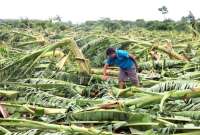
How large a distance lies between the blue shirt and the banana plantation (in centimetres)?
33

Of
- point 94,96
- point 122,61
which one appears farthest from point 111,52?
point 94,96

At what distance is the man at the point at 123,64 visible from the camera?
29.8ft

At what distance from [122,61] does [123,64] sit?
6 cm

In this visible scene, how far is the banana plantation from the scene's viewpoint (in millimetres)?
5133

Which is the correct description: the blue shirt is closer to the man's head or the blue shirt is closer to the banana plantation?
the man's head

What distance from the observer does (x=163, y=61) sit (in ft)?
34.3

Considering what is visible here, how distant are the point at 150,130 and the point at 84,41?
7532 millimetres

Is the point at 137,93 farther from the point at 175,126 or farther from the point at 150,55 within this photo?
the point at 150,55

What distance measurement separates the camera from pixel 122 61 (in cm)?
954

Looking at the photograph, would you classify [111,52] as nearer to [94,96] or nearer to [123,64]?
[123,64]

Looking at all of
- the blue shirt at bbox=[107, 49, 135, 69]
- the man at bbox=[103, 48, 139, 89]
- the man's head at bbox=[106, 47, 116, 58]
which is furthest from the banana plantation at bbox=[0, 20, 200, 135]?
the man's head at bbox=[106, 47, 116, 58]

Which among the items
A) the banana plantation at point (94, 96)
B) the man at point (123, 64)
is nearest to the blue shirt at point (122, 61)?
the man at point (123, 64)

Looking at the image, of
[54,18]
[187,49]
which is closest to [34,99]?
[187,49]

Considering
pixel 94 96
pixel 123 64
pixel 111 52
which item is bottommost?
pixel 94 96
